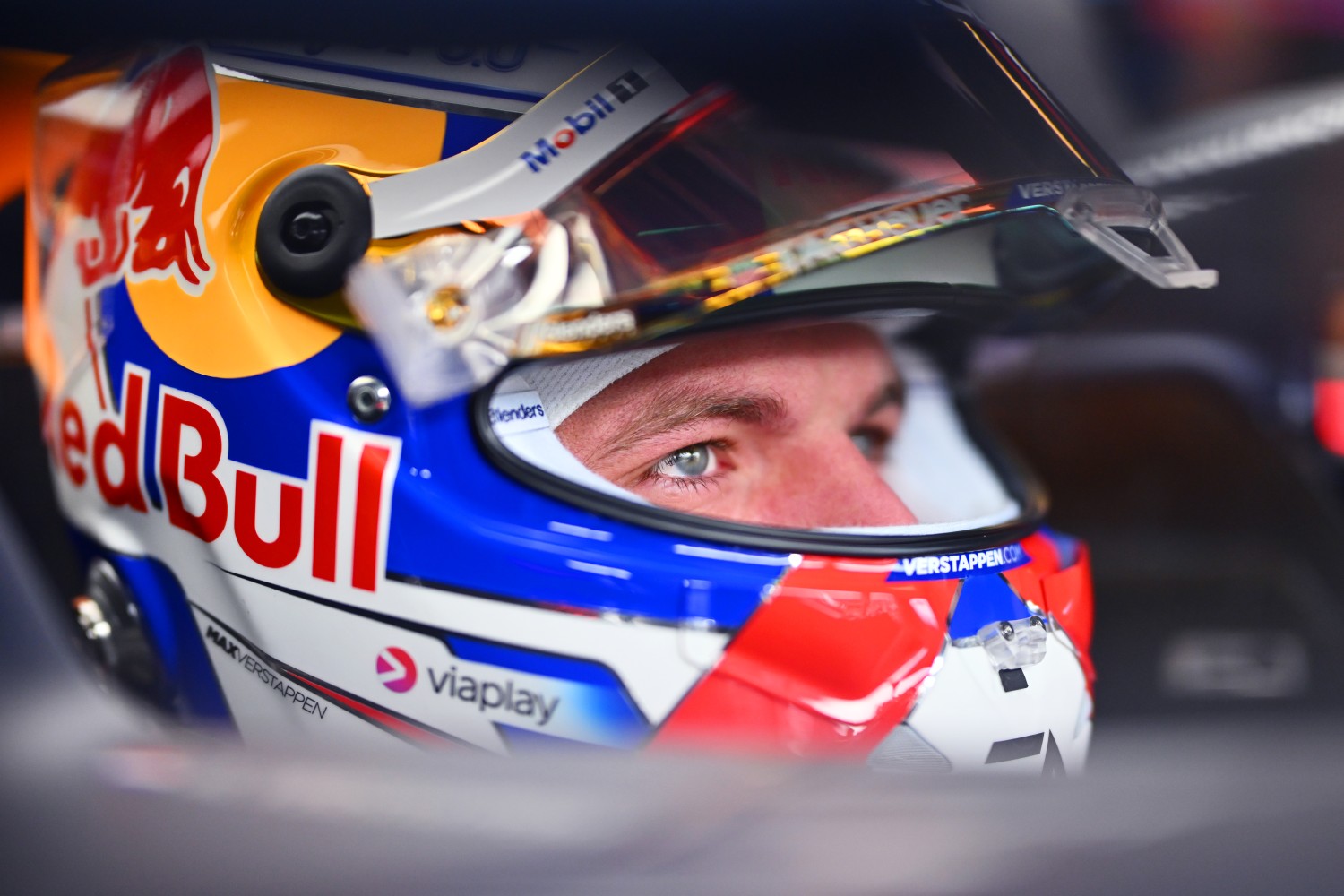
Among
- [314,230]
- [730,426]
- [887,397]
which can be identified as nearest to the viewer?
[314,230]

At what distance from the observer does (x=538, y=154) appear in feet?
2.02

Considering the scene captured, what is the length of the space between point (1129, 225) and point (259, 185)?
23.8 inches

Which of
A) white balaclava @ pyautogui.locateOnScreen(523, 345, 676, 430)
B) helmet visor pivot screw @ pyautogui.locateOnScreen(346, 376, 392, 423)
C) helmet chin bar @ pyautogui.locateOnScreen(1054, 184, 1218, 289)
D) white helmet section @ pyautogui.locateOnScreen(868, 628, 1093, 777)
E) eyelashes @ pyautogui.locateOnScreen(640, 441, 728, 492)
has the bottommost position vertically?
white helmet section @ pyautogui.locateOnScreen(868, 628, 1093, 777)

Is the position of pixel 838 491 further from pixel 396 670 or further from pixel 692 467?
pixel 396 670

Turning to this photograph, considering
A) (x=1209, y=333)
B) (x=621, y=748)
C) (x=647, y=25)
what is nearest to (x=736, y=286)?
(x=647, y=25)

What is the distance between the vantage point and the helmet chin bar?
2.18 feet

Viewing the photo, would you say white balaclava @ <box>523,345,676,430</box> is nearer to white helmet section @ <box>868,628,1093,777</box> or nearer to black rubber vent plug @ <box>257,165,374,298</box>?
black rubber vent plug @ <box>257,165,374,298</box>

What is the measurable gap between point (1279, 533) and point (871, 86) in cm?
111

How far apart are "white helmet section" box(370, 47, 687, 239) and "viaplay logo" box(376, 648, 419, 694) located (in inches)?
10.7

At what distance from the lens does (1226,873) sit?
0.40 m

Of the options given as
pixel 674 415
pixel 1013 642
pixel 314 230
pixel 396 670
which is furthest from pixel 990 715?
pixel 314 230

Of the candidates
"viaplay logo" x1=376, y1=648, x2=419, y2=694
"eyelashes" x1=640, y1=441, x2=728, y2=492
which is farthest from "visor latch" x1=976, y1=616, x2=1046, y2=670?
"viaplay logo" x1=376, y1=648, x2=419, y2=694

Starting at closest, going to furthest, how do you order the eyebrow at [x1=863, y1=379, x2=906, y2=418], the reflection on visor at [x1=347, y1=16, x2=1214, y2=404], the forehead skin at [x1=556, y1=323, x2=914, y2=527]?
the reflection on visor at [x1=347, y1=16, x2=1214, y2=404]
the forehead skin at [x1=556, y1=323, x2=914, y2=527]
the eyebrow at [x1=863, y1=379, x2=906, y2=418]

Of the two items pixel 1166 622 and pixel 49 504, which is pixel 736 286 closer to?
pixel 49 504
